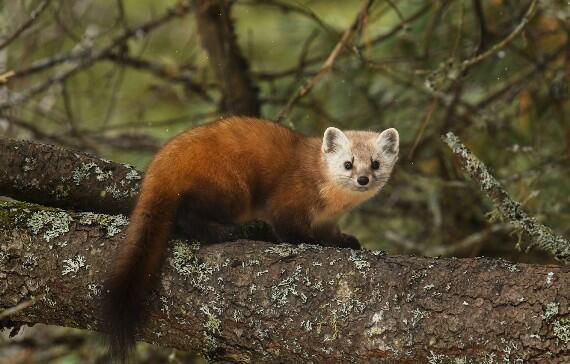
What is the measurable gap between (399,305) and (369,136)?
2.36 metres

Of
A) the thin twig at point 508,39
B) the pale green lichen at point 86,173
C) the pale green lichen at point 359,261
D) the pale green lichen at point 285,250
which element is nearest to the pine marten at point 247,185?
the pale green lichen at point 86,173

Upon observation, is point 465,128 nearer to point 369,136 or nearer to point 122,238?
point 369,136

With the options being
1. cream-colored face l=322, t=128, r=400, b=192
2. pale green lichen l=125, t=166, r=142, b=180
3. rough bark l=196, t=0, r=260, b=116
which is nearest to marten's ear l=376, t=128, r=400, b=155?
cream-colored face l=322, t=128, r=400, b=192

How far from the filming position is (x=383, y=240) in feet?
24.0

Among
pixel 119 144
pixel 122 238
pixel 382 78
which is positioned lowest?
pixel 122 238

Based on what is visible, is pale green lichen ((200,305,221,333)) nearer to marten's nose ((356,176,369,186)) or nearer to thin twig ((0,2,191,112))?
marten's nose ((356,176,369,186))

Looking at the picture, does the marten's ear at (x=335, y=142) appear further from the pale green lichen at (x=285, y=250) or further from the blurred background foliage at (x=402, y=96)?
the pale green lichen at (x=285, y=250)

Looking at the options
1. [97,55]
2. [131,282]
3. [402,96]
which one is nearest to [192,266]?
[131,282]

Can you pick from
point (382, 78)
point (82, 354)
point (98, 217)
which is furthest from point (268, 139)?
point (382, 78)

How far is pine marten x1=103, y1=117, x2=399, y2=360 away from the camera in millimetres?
3824

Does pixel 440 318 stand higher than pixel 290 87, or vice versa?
pixel 290 87

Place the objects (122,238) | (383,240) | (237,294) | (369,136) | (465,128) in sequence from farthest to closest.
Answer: (383,240) < (465,128) < (369,136) < (122,238) < (237,294)

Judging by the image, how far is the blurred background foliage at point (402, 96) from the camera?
6.32 meters

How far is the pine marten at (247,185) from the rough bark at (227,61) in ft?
4.15
